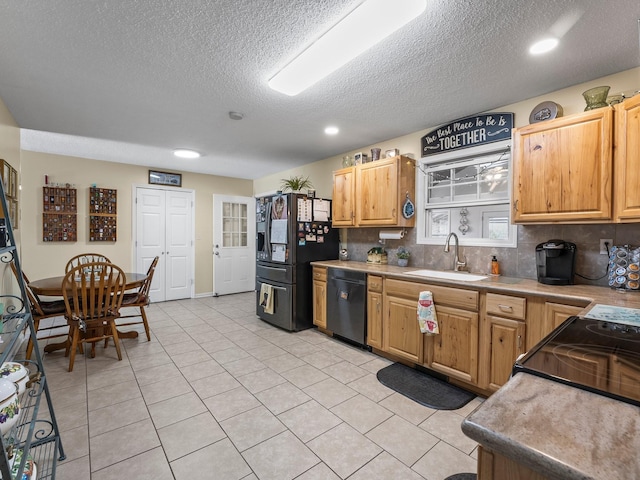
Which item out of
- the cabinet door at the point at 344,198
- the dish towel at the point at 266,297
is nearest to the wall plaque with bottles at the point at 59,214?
the dish towel at the point at 266,297

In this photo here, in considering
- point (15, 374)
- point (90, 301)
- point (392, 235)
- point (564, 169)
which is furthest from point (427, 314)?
point (90, 301)

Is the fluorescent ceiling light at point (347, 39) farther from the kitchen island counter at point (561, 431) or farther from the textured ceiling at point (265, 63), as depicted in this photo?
the kitchen island counter at point (561, 431)

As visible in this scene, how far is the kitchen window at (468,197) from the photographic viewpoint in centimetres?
277

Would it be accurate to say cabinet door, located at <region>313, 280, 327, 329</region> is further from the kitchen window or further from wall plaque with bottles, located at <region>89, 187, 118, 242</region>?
wall plaque with bottles, located at <region>89, 187, 118, 242</region>

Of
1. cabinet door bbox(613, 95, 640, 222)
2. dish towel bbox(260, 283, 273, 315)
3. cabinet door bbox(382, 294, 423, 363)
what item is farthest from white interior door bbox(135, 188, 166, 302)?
cabinet door bbox(613, 95, 640, 222)

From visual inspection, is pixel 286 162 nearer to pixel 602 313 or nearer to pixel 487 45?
pixel 487 45

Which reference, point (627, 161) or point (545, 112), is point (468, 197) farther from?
point (627, 161)

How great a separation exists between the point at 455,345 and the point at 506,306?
1.74 ft

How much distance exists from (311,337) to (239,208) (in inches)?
142

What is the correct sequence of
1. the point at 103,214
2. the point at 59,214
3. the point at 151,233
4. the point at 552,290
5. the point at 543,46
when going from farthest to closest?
the point at 151,233
the point at 103,214
the point at 59,214
the point at 552,290
the point at 543,46

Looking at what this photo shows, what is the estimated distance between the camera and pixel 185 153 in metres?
4.34

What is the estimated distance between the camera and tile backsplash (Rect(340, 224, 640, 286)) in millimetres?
2184

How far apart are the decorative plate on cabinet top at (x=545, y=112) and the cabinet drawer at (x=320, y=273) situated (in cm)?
245

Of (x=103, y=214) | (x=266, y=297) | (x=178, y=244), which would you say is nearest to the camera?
(x=266, y=297)
